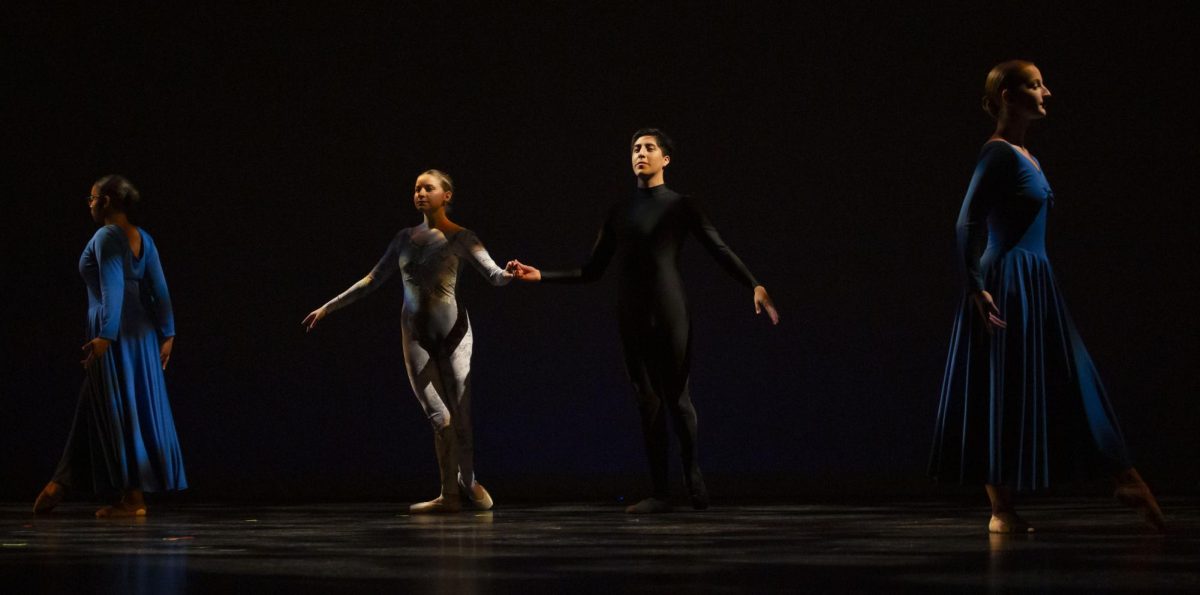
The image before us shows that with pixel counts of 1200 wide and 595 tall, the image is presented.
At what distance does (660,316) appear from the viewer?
17.1 ft

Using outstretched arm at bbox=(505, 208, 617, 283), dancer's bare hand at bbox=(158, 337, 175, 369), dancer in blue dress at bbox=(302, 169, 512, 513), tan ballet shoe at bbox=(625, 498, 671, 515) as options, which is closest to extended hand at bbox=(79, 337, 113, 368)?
dancer's bare hand at bbox=(158, 337, 175, 369)

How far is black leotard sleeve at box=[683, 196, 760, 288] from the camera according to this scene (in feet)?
17.3

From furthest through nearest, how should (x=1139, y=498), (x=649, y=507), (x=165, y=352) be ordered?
(x=165, y=352)
(x=649, y=507)
(x=1139, y=498)

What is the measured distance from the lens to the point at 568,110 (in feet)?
23.6

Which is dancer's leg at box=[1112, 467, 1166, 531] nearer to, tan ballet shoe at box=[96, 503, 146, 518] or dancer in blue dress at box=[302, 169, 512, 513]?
dancer in blue dress at box=[302, 169, 512, 513]

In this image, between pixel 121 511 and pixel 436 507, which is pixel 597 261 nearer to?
pixel 436 507

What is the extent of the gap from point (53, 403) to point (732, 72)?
→ 146 inches

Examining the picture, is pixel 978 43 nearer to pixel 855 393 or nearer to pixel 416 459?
pixel 855 393

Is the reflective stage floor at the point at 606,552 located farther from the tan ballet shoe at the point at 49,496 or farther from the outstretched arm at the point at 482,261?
the outstretched arm at the point at 482,261

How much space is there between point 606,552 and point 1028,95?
1721 millimetres

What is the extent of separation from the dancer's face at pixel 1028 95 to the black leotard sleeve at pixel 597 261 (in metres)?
1.69

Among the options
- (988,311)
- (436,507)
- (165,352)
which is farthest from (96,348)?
(988,311)

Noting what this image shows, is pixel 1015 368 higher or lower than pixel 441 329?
lower

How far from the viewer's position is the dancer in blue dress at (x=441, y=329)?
A: 543 cm
